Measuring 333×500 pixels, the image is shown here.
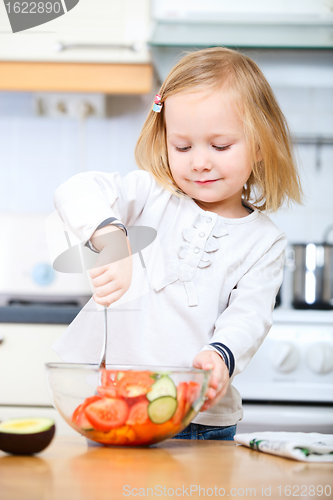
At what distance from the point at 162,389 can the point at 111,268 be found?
0.59 ft

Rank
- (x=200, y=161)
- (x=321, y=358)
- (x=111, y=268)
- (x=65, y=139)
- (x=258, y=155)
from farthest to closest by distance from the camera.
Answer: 1. (x=65, y=139)
2. (x=321, y=358)
3. (x=258, y=155)
4. (x=200, y=161)
5. (x=111, y=268)

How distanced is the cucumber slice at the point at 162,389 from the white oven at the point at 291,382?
0.93 metres

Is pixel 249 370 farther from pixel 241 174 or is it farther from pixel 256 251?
pixel 241 174

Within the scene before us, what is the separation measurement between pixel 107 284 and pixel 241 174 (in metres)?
0.35

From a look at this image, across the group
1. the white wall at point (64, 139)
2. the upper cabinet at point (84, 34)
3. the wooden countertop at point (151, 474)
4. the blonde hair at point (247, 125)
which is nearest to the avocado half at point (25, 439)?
the wooden countertop at point (151, 474)

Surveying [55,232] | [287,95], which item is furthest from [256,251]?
[287,95]

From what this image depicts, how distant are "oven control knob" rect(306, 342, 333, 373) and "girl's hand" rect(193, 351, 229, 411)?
80 centimetres

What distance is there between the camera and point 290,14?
1566 mm

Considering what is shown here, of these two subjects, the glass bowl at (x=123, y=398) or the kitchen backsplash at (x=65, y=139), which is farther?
the kitchen backsplash at (x=65, y=139)

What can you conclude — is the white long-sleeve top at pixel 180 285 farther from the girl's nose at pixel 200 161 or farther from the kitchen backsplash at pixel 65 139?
the kitchen backsplash at pixel 65 139

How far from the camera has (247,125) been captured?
814 millimetres

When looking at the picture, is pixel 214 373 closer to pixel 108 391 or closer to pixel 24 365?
pixel 108 391

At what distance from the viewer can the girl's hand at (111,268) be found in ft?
1.94

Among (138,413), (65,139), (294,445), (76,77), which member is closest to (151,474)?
(138,413)
